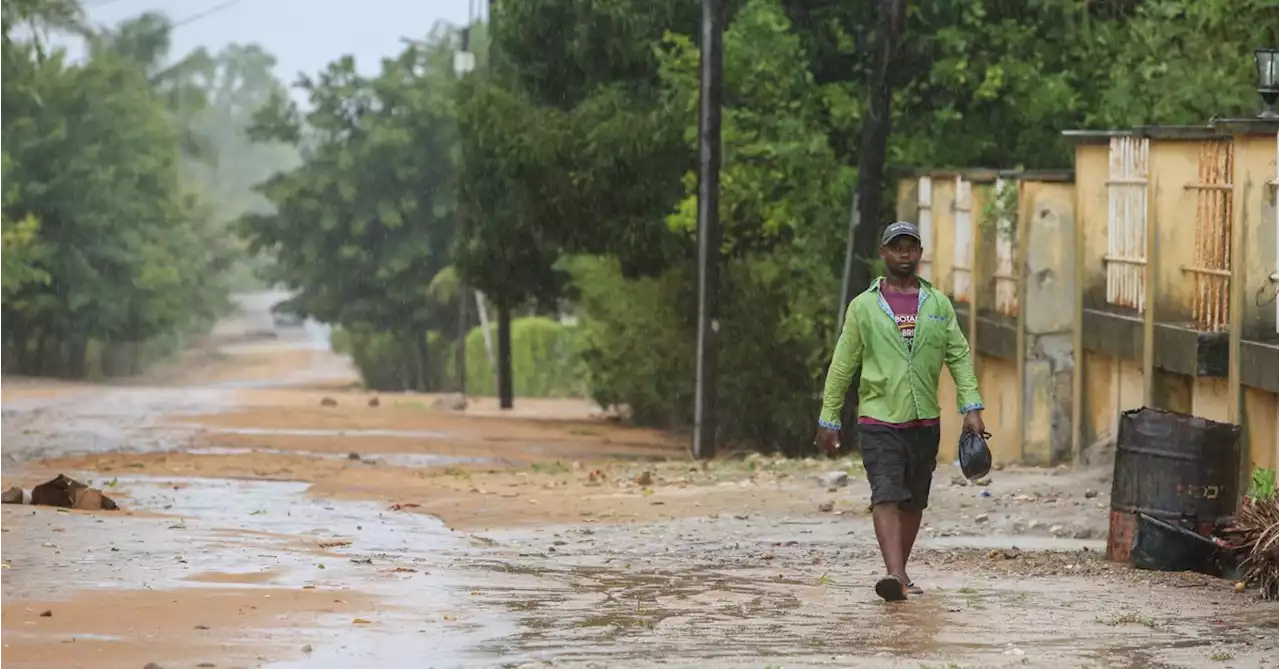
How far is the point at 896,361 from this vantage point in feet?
36.4

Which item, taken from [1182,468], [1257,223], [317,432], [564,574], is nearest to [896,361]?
[1182,468]

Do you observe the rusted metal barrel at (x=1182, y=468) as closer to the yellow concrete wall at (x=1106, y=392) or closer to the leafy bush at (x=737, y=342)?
the yellow concrete wall at (x=1106, y=392)

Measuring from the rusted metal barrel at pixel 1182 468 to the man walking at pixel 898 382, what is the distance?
5.23ft

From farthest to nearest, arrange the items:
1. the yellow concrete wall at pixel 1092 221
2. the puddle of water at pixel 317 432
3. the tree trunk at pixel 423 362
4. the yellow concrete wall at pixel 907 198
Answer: the tree trunk at pixel 423 362
the puddle of water at pixel 317 432
the yellow concrete wall at pixel 907 198
the yellow concrete wall at pixel 1092 221

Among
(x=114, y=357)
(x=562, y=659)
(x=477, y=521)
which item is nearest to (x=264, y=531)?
(x=477, y=521)

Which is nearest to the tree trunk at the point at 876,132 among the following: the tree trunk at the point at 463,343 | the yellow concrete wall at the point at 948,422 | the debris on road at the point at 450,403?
the yellow concrete wall at the point at 948,422

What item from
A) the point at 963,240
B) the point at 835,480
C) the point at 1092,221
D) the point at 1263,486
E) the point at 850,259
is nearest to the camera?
the point at 1263,486

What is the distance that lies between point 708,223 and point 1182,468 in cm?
1460

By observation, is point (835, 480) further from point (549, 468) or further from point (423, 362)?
point (423, 362)

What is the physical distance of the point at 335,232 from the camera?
228 feet

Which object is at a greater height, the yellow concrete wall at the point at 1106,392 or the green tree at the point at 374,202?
the green tree at the point at 374,202

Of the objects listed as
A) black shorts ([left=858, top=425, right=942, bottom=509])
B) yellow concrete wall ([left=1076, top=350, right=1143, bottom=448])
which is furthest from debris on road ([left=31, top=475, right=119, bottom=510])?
yellow concrete wall ([left=1076, top=350, right=1143, bottom=448])

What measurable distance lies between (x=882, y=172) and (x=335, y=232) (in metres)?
45.8

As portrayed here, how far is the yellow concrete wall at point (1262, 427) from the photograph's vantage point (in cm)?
1416
